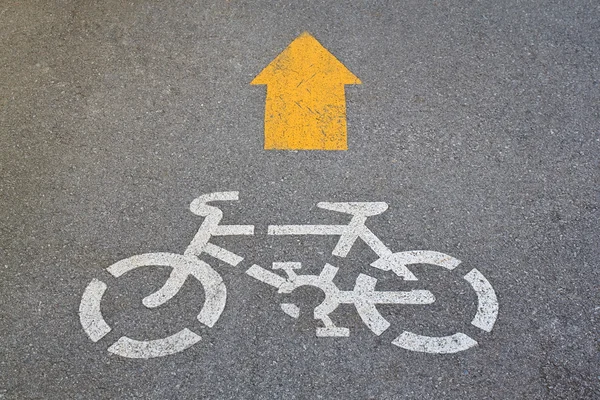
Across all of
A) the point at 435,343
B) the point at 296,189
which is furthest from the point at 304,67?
the point at 435,343

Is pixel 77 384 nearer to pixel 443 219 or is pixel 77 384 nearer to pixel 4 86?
pixel 443 219

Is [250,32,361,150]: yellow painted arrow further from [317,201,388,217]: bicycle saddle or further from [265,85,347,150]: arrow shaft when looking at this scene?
[317,201,388,217]: bicycle saddle

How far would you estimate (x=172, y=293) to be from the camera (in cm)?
365

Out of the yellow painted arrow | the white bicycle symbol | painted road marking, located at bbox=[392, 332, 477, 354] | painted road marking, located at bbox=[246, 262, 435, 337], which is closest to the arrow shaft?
the yellow painted arrow

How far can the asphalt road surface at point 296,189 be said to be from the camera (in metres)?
3.34

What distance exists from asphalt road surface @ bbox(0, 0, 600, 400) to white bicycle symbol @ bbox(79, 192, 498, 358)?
0.12 feet

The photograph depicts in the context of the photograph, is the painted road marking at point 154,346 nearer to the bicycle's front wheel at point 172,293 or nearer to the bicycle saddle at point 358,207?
the bicycle's front wheel at point 172,293

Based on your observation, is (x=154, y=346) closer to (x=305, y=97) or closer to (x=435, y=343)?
(x=435, y=343)

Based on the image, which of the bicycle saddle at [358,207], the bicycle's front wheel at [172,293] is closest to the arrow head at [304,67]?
the bicycle saddle at [358,207]

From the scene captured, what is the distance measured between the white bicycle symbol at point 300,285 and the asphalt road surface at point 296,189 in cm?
4

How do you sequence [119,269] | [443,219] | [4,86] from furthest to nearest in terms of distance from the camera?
1. [4,86]
2. [443,219]
3. [119,269]

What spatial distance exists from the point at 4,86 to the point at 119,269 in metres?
2.05

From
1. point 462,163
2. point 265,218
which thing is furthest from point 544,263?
point 265,218

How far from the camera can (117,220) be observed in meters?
4.03
